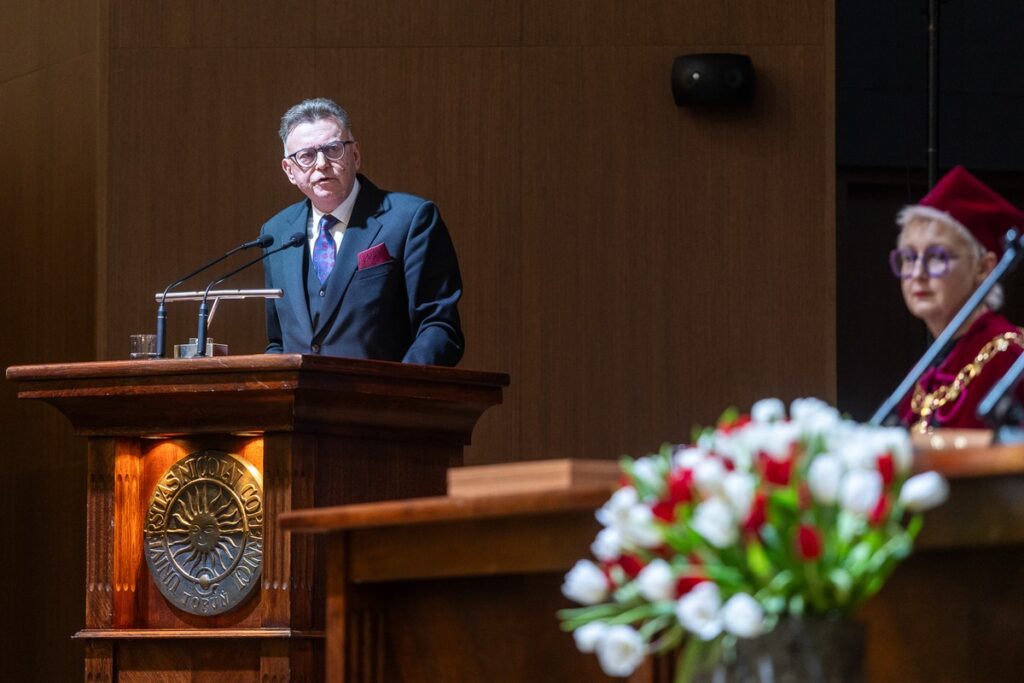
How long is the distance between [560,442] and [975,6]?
2.48 meters

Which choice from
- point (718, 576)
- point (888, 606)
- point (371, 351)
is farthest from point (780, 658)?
point (371, 351)

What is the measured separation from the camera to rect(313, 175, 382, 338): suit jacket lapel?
3.84 metres

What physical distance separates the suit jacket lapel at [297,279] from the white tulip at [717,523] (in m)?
2.32

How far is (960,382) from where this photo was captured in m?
2.93

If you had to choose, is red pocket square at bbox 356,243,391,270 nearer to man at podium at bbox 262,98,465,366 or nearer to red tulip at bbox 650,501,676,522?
man at podium at bbox 262,98,465,366

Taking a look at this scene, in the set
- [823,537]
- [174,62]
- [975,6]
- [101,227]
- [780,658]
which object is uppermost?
[975,6]

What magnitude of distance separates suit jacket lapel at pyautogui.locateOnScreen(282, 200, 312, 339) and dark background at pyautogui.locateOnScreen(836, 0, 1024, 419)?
3.34 meters

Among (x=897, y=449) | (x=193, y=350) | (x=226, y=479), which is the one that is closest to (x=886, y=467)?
(x=897, y=449)

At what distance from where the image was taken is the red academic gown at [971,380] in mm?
2889

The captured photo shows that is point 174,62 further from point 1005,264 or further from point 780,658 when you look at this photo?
point 780,658

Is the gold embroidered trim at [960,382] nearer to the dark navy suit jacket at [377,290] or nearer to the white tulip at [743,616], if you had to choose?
the dark navy suit jacket at [377,290]

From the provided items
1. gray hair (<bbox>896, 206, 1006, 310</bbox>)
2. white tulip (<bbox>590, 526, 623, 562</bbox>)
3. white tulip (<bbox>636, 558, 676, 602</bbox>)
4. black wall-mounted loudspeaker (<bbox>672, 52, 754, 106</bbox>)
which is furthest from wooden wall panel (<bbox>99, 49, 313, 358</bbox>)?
white tulip (<bbox>636, 558, 676, 602</bbox>)

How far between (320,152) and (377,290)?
1.10 ft

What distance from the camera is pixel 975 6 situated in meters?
6.91
